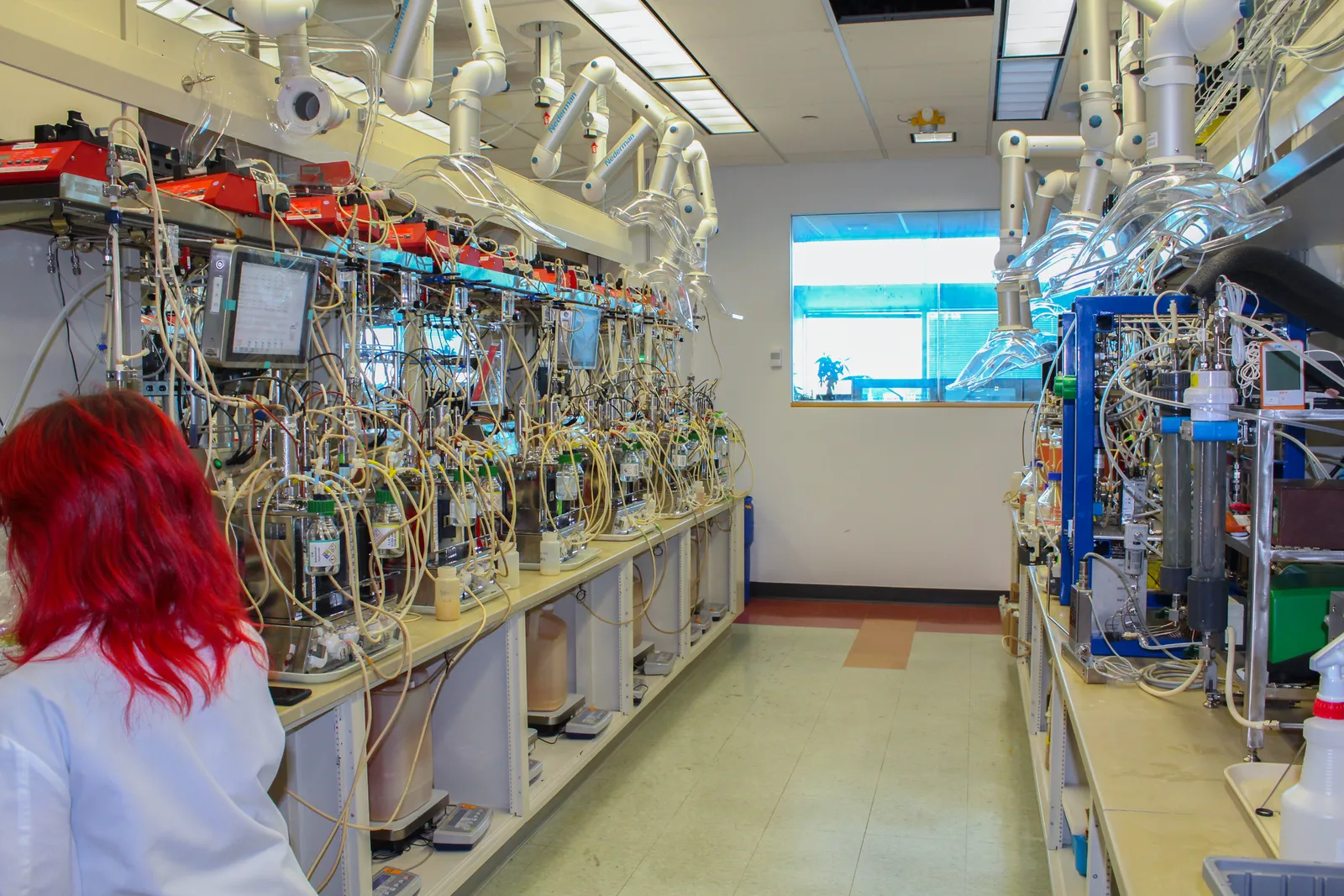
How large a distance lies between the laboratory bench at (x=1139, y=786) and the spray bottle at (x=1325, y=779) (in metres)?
0.18

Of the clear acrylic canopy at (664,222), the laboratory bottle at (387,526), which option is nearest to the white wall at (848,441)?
the clear acrylic canopy at (664,222)

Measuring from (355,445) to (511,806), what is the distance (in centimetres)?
113

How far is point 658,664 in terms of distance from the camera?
171 inches

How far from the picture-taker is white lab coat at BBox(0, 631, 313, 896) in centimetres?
103

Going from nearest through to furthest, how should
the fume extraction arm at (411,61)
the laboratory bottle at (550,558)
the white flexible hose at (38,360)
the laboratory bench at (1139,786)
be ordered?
the laboratory bench at (1139,786), the white flexible hose at (38,360), the fume extraction arm at (411,61), the laboratory bottle at (550,558)

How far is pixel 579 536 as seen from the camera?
3559mm

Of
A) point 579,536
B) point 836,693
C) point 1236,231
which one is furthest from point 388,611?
point 836,693

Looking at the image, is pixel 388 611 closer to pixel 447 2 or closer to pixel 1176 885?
pixel 1176 885

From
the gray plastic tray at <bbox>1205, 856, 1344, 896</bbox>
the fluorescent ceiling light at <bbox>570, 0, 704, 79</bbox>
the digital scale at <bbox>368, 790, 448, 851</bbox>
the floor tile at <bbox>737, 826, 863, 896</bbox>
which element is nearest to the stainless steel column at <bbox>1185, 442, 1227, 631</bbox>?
the gray plastic tray at <bbox>1205, 856, 1344, 896</bbox>

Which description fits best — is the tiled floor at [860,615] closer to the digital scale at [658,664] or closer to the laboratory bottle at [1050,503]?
the digital scale at [658,664]

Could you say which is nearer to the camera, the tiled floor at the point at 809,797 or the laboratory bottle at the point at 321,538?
the laboratory bottle at the point at 321,538

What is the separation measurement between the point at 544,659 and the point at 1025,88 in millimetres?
3511

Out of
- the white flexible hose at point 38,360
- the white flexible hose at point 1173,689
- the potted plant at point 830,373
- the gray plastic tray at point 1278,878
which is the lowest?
the white flexible hose at point 1173,689

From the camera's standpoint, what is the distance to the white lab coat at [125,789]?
3.38ft
